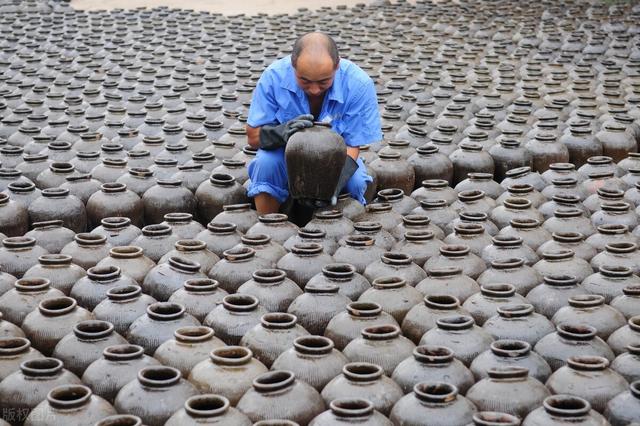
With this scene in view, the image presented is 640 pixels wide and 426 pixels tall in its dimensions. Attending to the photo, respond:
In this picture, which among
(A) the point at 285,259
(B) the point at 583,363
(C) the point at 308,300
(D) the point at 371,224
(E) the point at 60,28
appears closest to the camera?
(B) the point at 583,363

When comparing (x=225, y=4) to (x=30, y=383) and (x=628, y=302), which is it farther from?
(x=30, y=383)

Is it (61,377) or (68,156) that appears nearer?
(61,377)

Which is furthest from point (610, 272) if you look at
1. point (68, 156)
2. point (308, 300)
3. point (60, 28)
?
point (60, 28)

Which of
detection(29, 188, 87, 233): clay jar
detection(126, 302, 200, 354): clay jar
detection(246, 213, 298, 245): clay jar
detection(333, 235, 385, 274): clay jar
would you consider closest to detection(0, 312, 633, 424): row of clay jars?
detection(126, 302, 200, 354): clay jar

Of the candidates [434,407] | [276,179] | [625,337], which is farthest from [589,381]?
[276,179]

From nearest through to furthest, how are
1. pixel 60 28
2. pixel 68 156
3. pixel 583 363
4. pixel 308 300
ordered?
pixel 583 363 < pixel 308 300 < pixel 68 156 < pixel 60 28

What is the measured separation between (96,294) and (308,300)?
0.98 metres

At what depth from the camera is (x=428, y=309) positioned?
4.21 metres

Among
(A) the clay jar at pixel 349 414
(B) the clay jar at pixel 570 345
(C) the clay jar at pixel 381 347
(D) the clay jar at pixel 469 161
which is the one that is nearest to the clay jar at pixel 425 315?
(C) the clay jar at pixel 381 347

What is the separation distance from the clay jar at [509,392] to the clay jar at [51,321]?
1.71 meters

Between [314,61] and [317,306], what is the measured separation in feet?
5.60

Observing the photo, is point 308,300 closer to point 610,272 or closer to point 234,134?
point 610,272

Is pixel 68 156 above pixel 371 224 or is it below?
below

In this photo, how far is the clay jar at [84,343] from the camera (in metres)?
3.87
